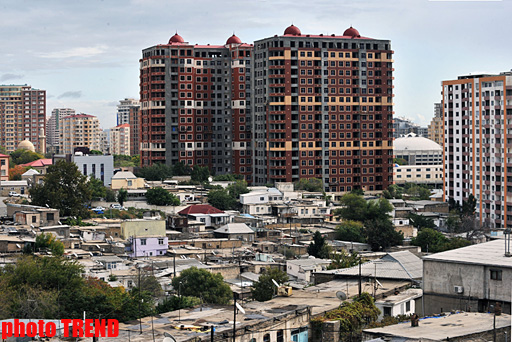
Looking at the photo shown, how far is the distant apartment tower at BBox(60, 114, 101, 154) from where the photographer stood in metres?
152

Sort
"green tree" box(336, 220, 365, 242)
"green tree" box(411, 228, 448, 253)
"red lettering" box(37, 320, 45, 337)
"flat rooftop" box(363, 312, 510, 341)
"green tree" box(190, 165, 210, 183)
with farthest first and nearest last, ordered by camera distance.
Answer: "green tree" box(190, 165, 210, 183), "green tree" box(336, 220, 365, 242), "green tree" box(411, 228, 448, 253), "red lettering" box(37, 320, 45, 337), "flat rooftop" box(363, 312, 510, 341)

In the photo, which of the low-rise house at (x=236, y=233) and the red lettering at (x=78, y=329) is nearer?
the red lettering at (x=78, y=329)

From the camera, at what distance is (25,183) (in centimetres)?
7775

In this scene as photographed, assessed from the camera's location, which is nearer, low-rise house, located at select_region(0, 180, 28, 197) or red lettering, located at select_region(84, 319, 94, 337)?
red lettering, located at select_region(84, 319, 94, 337)

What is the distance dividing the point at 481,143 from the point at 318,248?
27.7 m

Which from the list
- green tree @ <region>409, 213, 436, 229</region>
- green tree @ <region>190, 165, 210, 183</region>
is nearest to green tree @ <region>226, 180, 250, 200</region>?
green tree @ <region>190, 165, 210, 183</region>

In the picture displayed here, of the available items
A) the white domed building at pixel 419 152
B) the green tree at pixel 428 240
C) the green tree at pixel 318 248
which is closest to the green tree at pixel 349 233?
the green tree at pixel 428 240

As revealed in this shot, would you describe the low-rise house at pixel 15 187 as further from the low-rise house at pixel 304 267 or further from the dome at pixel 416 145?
the dome at pixel 416 145

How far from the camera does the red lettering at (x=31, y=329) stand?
736 inches

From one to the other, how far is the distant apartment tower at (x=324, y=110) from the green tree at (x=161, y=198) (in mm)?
16130

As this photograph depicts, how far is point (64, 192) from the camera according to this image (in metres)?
56.1

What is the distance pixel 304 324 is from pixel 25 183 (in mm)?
61500

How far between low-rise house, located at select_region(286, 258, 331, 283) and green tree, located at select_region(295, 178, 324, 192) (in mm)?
33550

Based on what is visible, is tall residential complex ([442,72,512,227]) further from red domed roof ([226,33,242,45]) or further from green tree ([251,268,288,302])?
green tree ([251,268,288,302])
